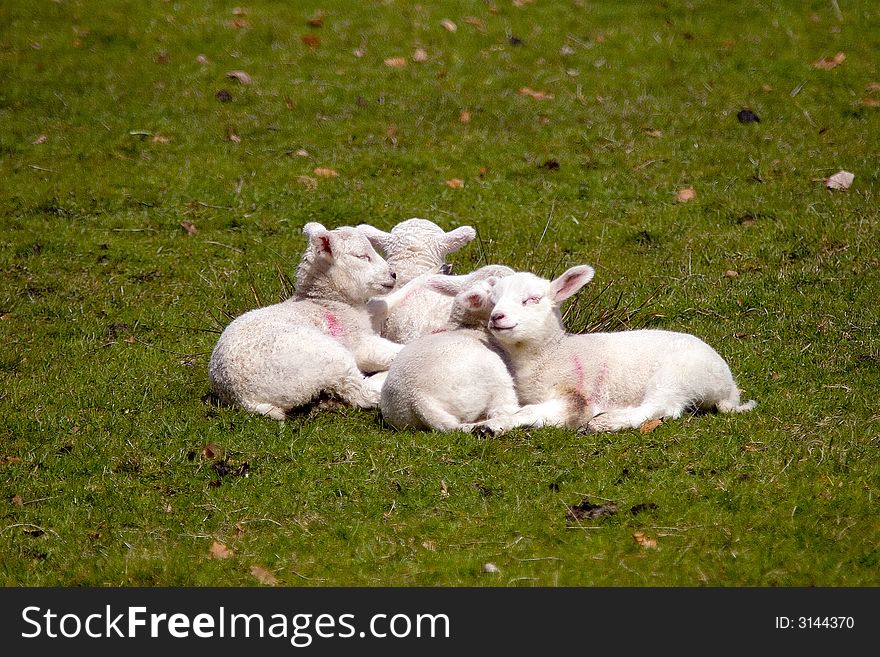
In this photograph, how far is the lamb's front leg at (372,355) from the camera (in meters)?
7.80

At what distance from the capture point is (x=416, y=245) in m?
8.48

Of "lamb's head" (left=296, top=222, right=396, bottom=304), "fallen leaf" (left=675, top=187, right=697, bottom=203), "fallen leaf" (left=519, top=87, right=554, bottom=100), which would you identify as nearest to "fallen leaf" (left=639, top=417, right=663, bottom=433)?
"lamb's head" (left=296, top=222, right=396, bottom=304)

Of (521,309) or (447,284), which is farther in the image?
(447,284)

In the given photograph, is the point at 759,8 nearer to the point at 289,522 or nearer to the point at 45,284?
the point at 45,284

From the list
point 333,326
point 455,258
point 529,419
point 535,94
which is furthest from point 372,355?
point 535,94

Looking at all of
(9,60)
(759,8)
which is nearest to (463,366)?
(9,60)

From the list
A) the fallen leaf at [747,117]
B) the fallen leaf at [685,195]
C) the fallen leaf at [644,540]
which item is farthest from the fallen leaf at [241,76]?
the fallen leaf at [644,540]

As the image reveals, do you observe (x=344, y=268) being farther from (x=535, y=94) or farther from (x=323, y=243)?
(x=535, y=94)

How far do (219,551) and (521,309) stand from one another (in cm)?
231

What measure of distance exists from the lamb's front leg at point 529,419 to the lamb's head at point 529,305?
0.41 metres

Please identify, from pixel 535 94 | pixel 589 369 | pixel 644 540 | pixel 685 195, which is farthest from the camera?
pixel 535 94

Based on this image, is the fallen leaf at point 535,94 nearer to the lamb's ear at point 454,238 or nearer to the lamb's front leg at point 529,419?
the lamb's ear at point 454,238
